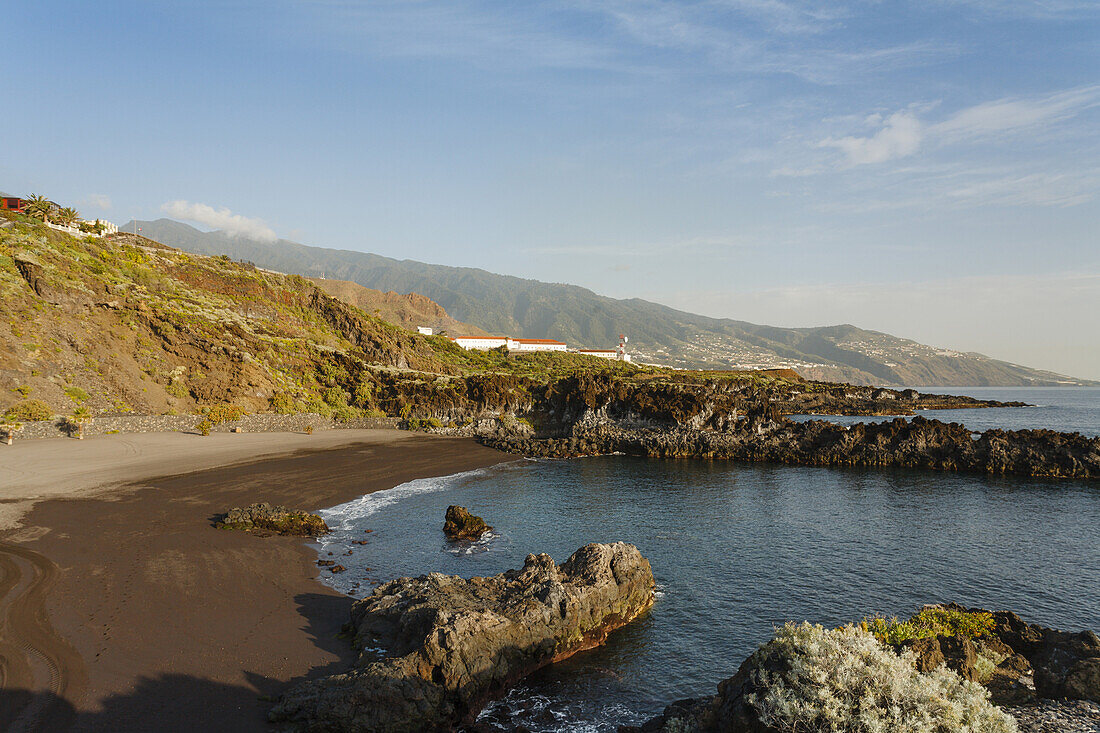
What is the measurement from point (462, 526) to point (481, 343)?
12856 centimetres

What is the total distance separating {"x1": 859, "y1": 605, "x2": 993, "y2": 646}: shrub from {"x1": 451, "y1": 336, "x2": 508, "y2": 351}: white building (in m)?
138

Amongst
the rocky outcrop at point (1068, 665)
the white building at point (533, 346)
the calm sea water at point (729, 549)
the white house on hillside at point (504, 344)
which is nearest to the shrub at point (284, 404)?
the calm sea water at point (729, 549)

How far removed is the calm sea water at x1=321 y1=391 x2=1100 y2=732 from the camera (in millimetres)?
18172

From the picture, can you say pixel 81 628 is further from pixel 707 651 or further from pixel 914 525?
pixel 914 525

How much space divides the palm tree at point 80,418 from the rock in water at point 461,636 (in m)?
46.7

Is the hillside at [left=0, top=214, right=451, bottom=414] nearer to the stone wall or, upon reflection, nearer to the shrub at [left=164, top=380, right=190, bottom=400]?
the shrub at [left=164, top=380, right=190, bottom=400]

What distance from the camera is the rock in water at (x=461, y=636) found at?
13922 millimetres

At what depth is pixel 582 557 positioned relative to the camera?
22719 mm

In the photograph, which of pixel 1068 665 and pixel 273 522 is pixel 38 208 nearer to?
pixel 273 522

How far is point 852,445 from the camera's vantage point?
5747 cm

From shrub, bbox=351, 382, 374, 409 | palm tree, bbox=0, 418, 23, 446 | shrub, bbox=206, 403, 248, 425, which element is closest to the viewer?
palm tree, bbox=0, 418, 23, 446

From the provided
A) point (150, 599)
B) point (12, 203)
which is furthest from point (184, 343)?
point (150, 599)

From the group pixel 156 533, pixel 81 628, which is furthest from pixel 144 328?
pixel 81 628

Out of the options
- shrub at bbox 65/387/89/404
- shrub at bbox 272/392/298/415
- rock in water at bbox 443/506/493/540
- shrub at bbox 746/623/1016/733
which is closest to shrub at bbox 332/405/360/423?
shrub at bbox 272/392/298/415
